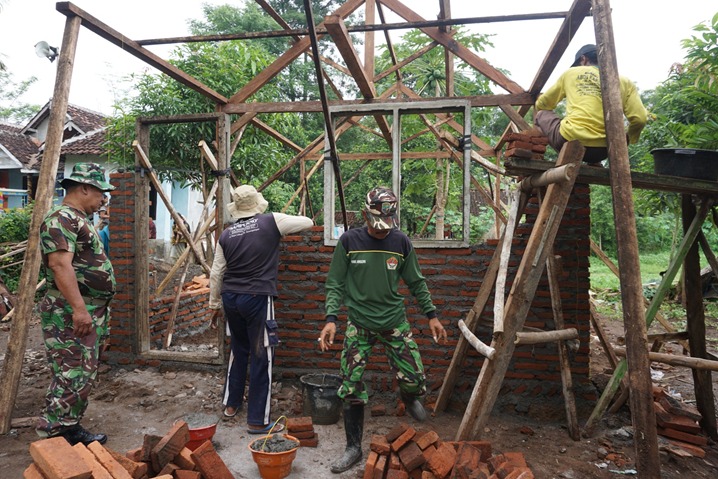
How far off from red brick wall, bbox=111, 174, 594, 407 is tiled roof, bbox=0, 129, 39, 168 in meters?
16.3

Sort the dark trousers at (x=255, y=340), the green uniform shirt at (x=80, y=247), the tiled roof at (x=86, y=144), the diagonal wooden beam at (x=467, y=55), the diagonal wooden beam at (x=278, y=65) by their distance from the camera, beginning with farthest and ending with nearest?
the tiled roof at (x=86, y=144) < the diagonal wooden beam at (x=278, y=65) < the diagonal wooden beam at (x=467, y=55) < the dark trousers at (x=255, y=340) < the green uniform shirt at (x=80, y=247)

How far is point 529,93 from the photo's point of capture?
469cm

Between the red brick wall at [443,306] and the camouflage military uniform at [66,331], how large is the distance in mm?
1894

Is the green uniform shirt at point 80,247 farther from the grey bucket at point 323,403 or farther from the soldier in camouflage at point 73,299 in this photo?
the grey bucket at point 323,403

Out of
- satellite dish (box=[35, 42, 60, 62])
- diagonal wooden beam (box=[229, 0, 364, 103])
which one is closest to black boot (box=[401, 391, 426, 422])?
diagonal wooden beam (box=[229, 0, 364, 103])

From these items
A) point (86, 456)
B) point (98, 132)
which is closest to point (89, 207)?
point (86, 456)

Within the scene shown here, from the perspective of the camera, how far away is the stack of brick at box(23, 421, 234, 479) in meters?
2.42

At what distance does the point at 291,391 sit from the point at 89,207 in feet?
8.34

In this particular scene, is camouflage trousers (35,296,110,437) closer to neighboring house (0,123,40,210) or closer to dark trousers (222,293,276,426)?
dark trousers (222,293,276,426)

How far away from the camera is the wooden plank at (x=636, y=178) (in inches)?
132

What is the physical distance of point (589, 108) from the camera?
11.3ft

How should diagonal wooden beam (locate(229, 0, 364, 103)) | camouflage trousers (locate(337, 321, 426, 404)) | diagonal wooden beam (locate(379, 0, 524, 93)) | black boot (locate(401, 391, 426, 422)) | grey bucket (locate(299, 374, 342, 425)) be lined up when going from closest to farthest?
camouflage trousers (locate(337, 321, 426, 404)), black boot (locate(401, 391, 426, 422)), grey bucket (locate(299, 374, 342, 425)), diagonal wooden beam (locate(379, 0, 524, 93)), diagonal wooden beam (locate(229, 0, 364, 103))

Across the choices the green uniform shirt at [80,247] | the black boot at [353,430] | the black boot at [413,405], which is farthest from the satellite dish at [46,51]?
the black boot at [413,405]

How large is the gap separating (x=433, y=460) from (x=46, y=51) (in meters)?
4.34
